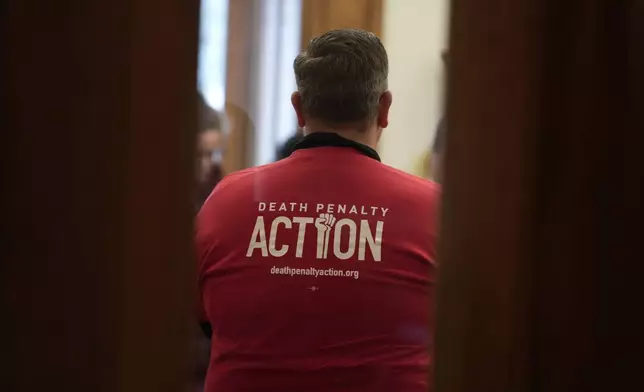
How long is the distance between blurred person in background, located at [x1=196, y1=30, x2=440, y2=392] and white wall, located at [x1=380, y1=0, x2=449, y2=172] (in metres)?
0.42

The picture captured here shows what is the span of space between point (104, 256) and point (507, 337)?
28 cm

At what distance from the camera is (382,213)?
1088 millimetres

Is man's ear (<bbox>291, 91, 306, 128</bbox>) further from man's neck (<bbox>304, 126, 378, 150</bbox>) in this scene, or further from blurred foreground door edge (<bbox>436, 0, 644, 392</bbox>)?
blurred foreground door edge (<bbox>436, 0, 644, 392</bbox>)

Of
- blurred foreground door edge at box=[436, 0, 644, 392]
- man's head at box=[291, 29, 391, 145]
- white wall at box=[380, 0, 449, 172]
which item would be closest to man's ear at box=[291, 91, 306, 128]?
man's head at box=[291, 29, 391, 145]

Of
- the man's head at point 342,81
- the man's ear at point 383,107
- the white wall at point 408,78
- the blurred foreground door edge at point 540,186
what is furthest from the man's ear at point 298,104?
the blurred foreground door edge at point 540,186

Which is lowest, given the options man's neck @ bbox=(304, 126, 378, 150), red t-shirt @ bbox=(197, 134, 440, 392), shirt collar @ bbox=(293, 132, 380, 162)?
red t-shirt @ bbox=(197, 134, 440, 392)

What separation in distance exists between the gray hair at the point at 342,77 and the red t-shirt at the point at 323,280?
9 cm

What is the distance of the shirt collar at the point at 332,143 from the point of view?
3.73 ft

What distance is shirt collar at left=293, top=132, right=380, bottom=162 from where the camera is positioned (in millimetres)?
1137

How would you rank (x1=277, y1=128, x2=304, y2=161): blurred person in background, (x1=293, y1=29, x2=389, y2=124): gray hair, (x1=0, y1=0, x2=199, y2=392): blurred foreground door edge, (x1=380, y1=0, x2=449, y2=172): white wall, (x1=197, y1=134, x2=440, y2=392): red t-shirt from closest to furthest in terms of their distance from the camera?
(x1=0, y1=0, x2=199, y2=392): blurred foreground door edge → (x1=197, y1=134, x2=440, y2=392): red t-shirt → (x1=293, y1=29, x2=389, y2=124): gray hair → (x1=277, y1=128, x2=304, y2=161): blurred person in background → (x1=380, y1=0, x2=449, y2=172): white wall

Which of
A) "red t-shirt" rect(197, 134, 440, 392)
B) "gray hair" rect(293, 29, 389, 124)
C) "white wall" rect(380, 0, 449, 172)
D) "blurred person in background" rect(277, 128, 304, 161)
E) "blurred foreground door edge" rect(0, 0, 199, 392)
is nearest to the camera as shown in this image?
"blurred foreground door edge" rect(0, 0, 199, 392)

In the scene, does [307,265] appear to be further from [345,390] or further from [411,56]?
[411,56]

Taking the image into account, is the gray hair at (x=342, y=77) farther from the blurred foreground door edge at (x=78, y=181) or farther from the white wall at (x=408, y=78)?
the blurred foreground door edge at (x=78, y=181)

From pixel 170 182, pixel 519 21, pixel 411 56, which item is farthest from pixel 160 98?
pixel 411 56
